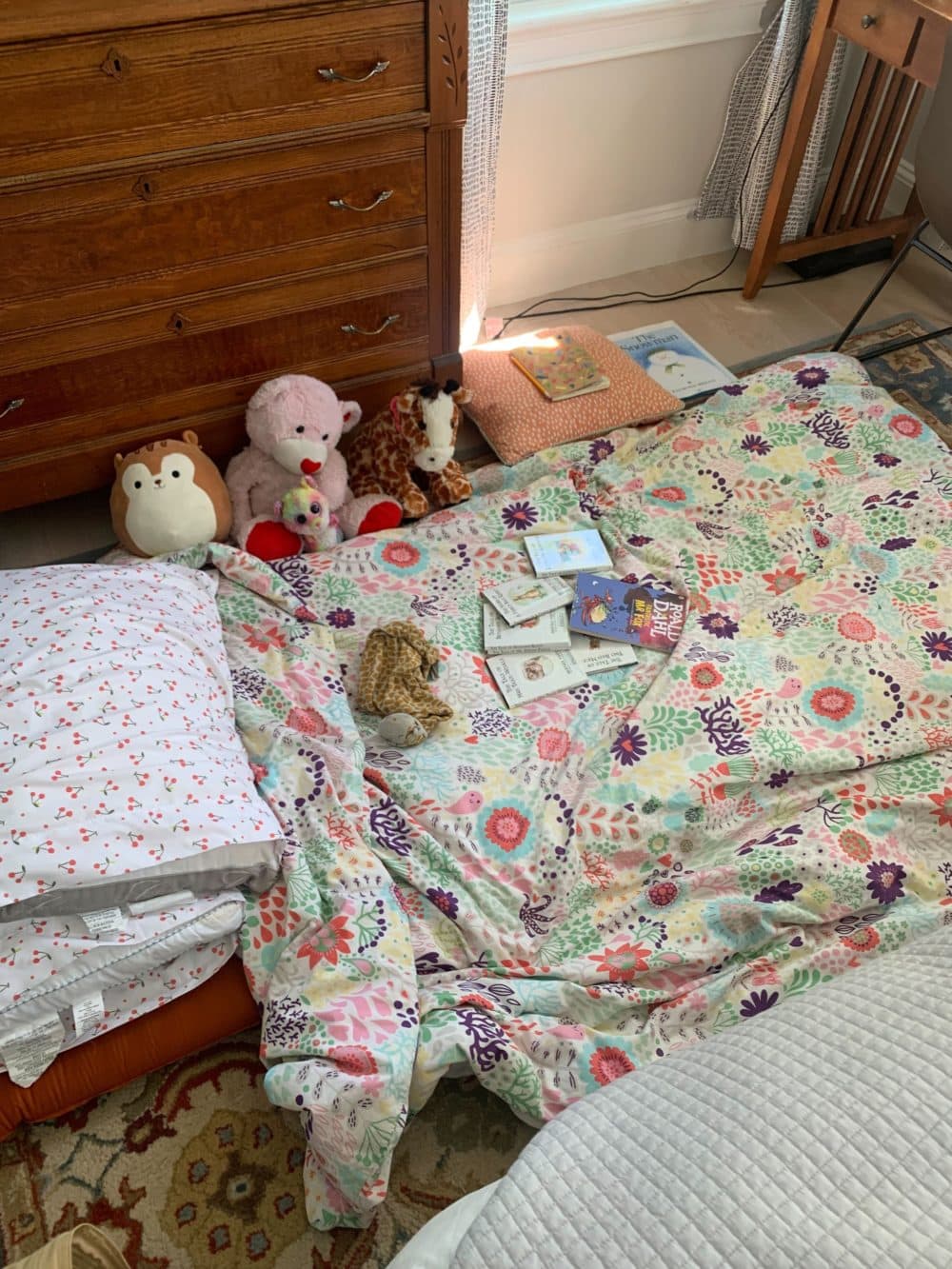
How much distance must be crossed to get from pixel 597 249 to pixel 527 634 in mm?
1492

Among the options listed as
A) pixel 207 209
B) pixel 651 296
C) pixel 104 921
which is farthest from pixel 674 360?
pixel 104 921

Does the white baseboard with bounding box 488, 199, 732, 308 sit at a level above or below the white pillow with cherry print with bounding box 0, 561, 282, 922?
above

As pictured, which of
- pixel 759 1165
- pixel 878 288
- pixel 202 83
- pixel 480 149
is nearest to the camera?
pixel 759 1165

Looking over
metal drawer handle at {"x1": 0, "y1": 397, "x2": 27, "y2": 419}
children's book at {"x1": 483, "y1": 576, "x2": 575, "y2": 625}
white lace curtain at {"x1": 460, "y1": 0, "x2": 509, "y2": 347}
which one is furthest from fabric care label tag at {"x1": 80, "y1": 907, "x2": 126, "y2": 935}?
white lace curtain at {"x1": 460, "y1": 0, "x2": 509, "y2": 347}

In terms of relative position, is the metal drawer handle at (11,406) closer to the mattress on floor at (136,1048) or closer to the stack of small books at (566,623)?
the stack of small books at (566,623)

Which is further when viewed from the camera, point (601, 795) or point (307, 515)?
point (307, 515)

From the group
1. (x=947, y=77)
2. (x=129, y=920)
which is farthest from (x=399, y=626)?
(x=947, y=77)

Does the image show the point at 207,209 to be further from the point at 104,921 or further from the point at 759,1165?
the point at 759,1165

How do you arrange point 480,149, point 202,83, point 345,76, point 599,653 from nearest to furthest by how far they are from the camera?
point 202,83, point 345,76, point 599,653, point 480,149

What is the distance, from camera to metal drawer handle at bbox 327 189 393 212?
1.87 m

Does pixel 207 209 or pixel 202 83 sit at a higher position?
Result: pixel 202 83

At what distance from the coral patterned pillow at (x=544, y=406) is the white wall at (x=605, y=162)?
48cm

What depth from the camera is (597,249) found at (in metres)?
2.88

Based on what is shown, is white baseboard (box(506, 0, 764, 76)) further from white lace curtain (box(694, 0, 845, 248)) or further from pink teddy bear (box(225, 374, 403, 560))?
pink teddy bear (box(225, 374, 403, 560))
